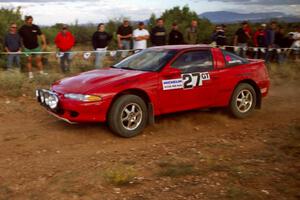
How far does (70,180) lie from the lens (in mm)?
5441

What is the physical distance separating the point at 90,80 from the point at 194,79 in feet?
6.13

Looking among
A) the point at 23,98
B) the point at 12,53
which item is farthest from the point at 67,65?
the point at 23,98

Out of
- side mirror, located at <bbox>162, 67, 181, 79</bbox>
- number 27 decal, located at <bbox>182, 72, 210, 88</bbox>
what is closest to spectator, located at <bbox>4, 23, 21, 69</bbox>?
side mirror, located at <bbox>162, 67, 181, 79</bbox>

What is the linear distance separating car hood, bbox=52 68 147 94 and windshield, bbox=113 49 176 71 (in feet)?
0.87

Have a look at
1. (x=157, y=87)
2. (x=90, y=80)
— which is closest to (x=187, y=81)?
(x=157, y=87)

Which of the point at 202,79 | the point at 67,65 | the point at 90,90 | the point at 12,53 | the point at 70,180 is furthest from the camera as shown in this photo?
the point at 67,65

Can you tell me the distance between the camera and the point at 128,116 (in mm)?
7336

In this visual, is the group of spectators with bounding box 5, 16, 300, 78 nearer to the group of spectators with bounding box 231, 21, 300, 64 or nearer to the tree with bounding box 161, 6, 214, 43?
the group of spectators with bounding box 231, 21, 300, 64

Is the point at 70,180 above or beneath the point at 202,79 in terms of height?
beneath

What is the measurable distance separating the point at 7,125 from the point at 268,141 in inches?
183

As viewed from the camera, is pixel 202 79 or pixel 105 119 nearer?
pixel 105 119

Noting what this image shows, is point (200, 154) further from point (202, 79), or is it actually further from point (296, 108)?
point (296, 108)

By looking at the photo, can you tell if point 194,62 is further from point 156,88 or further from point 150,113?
point 150,113

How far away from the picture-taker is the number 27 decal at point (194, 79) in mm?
7918
